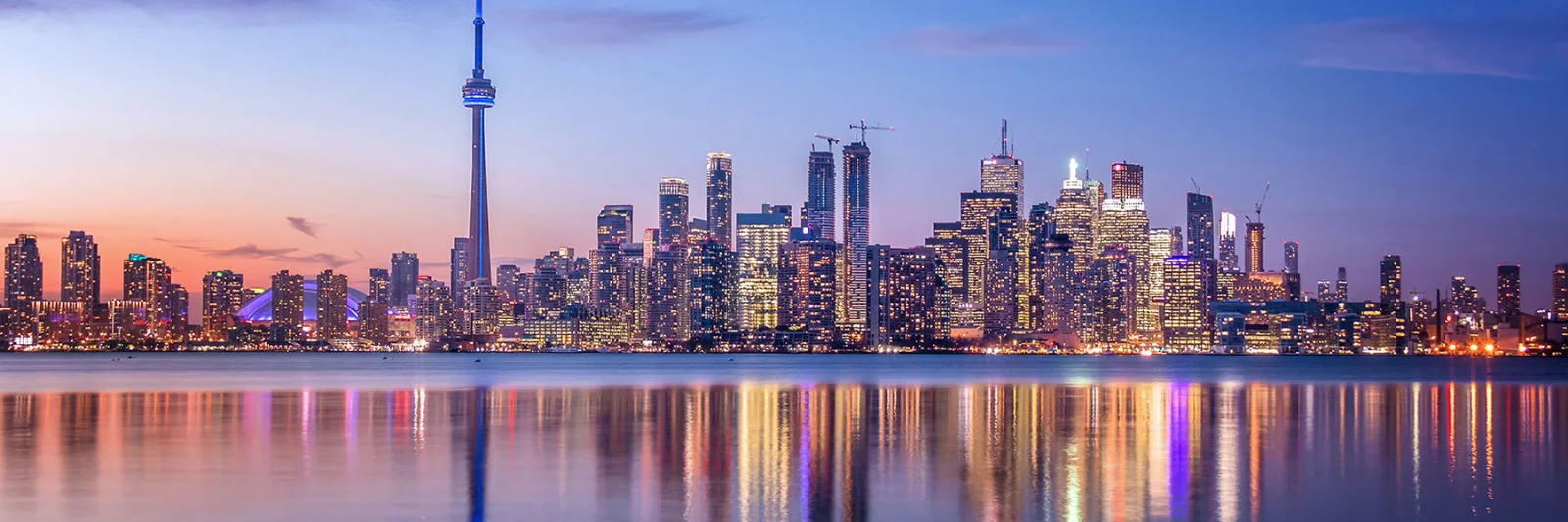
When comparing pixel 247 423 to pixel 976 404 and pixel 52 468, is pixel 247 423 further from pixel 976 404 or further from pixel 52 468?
pixel 976 404

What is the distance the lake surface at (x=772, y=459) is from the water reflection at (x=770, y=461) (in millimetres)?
151

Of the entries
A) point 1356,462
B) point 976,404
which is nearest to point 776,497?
point 1356,462

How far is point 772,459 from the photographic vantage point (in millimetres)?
41719

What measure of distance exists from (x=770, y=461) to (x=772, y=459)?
627mm

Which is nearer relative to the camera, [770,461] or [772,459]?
[770,461]

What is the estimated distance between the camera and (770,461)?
4109 cm

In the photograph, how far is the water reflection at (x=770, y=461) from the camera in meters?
31.3

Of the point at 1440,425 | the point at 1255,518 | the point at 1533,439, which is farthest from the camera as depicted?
the point at 1440,425

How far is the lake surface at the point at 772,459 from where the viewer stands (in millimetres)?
31328

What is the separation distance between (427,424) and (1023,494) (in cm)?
3115

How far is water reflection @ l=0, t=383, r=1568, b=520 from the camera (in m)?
31.3

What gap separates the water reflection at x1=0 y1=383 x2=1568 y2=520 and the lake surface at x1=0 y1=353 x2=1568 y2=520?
151 mm

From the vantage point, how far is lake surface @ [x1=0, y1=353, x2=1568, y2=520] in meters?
31.3

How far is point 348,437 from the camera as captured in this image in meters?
50.5
